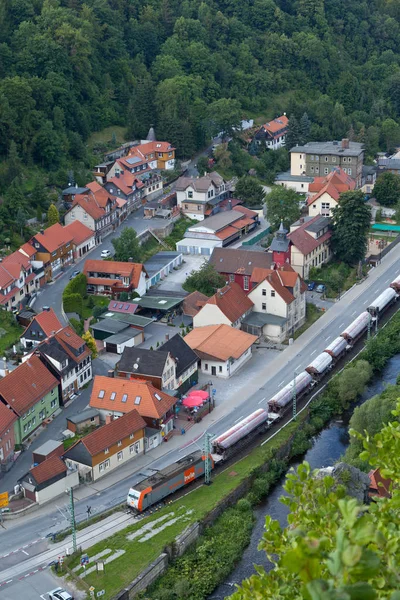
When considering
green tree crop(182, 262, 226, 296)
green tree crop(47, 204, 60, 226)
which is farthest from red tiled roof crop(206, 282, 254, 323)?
green tree crop(47, 204, 60, 226)

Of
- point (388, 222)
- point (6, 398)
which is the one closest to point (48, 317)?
point (6, 398)

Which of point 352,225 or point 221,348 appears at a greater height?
point 221,348

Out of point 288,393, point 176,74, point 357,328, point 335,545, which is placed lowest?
point 357,328

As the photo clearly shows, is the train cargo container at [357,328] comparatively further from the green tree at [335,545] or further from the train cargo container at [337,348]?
the green tree at [335,545]

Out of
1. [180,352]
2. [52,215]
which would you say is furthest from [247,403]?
[52,215]

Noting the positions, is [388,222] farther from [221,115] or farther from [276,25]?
[276,25]

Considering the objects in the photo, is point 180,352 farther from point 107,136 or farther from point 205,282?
point 107,136

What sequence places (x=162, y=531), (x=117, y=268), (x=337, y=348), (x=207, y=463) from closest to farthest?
(x=162, y=531) → (x=207, y=463) → (x=337, y=348) → (x=117, y=268)

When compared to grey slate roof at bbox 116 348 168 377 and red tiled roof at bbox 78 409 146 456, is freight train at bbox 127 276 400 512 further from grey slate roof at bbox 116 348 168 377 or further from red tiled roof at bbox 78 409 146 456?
grey slate roof at bbox 116 348 168 377
